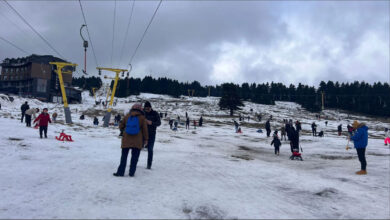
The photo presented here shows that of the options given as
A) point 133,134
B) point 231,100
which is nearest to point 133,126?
point 133,134

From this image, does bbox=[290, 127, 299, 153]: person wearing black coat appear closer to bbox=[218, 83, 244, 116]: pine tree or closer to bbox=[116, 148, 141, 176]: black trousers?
bbox=[116, 148, 141, 176]: black trousers

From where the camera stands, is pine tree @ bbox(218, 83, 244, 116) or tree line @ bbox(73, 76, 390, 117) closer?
pine tree @ bbox(218, 83, 244, 116)

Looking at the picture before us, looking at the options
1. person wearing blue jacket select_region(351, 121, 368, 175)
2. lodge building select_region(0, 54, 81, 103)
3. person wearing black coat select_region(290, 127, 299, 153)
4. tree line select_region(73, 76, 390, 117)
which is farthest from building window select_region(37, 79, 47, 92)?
person wearing blue jacket select_region(351, 121, 368, 175)

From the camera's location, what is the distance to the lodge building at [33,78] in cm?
6931

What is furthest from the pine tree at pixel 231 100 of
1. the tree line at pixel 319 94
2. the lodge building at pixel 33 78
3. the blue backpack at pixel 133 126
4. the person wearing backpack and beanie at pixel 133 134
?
the blue backpack at pixel 133 126

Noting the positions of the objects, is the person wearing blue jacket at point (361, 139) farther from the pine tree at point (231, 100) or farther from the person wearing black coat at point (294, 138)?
the pine tree at point (231, 100)

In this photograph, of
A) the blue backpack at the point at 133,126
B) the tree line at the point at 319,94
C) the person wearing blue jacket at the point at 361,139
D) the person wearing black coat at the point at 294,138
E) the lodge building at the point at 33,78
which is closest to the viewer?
the blue backpack at the point at 133,126

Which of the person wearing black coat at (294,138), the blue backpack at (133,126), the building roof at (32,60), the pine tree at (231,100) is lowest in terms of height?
the person wearing black coat at (294,138)

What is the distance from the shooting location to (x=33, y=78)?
226 ft

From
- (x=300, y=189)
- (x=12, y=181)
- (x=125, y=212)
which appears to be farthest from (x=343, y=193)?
(x=12, y=181)

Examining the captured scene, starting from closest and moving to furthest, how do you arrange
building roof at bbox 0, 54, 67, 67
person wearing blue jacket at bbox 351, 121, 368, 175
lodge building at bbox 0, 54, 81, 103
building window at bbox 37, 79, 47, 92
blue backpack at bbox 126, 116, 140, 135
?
blue backpack at bbox 126, 116, 140, 135, person wearing blue jacket at bbox 351, 121, 368, 175, lodge building at bbox 0, 54, 81, 103, building window at bbox 37, 79, 47, 92, building roof at bbox 0, 54, 67, 67

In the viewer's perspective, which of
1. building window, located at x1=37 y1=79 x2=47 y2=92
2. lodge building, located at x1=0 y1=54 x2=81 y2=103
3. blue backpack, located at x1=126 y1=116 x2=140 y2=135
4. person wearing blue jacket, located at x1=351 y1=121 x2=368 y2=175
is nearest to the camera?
blue backpack, located at x1=126 y1=116 x2=140 y2=135

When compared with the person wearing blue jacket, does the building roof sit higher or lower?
higher

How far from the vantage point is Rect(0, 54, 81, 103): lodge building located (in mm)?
69312
